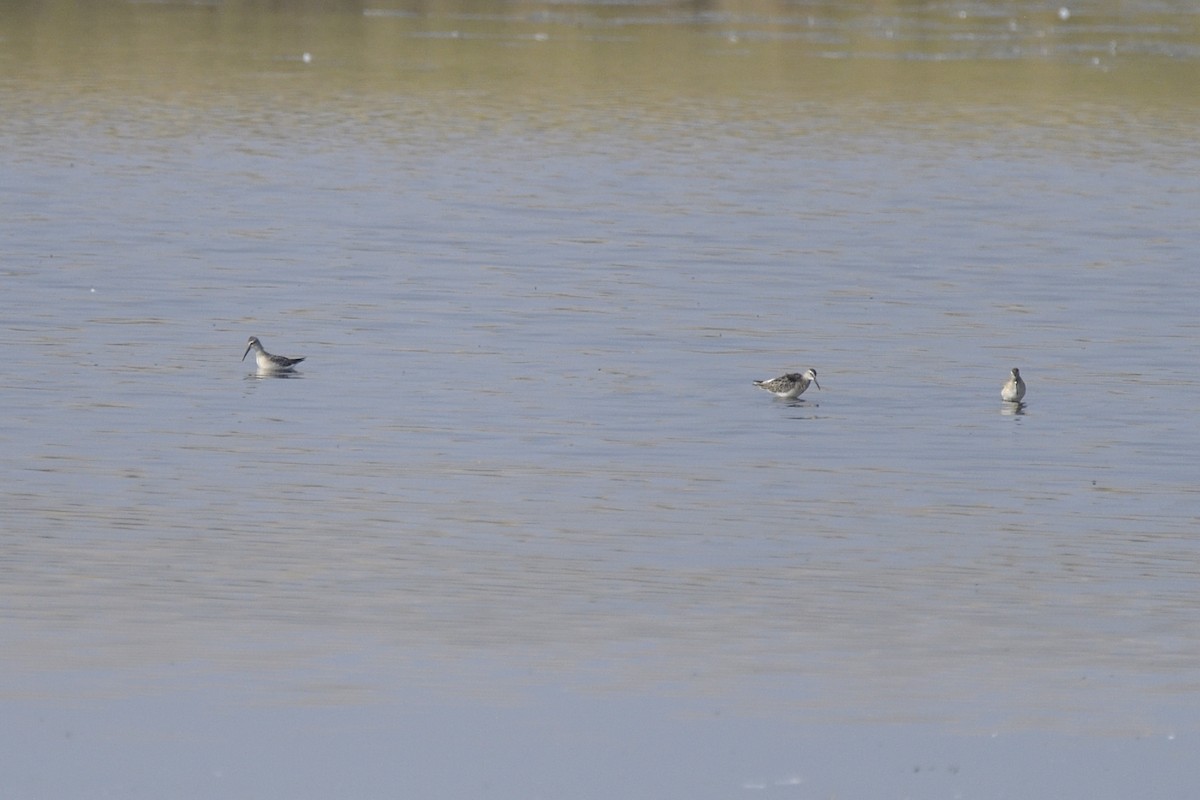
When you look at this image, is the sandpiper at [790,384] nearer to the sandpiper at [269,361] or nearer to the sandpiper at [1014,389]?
the sandpiper at [1014,389]

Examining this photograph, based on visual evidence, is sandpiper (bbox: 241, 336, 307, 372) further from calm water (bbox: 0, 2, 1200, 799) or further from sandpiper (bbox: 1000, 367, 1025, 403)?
sandpiper (bbox: 1000, 367, 1025, 403)

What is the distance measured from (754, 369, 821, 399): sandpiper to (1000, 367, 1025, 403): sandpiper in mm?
1633

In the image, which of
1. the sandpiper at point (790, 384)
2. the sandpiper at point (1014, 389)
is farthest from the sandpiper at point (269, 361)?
the sandpiper at point (1014, 389)

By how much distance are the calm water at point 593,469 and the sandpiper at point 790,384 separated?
1.10 ft

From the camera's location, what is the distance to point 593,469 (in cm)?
1642

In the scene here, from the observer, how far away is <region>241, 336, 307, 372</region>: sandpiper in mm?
20062

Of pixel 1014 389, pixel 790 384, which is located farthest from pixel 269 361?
pixel 1014 389

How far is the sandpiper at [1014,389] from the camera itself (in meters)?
19.3

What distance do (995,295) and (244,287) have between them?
8.61m

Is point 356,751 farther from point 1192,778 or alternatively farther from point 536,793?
point 1192,778

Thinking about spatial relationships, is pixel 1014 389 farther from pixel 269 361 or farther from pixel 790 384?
pixel 269 361

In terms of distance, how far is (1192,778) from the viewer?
9.52 meters

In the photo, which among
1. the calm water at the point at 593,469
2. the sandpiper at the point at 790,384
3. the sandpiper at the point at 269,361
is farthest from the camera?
the sandpiper at the point at 269,361

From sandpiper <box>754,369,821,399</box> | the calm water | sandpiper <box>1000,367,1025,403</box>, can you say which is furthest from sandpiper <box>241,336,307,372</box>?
sandpiper <box>1000,367,1025,403</box>
